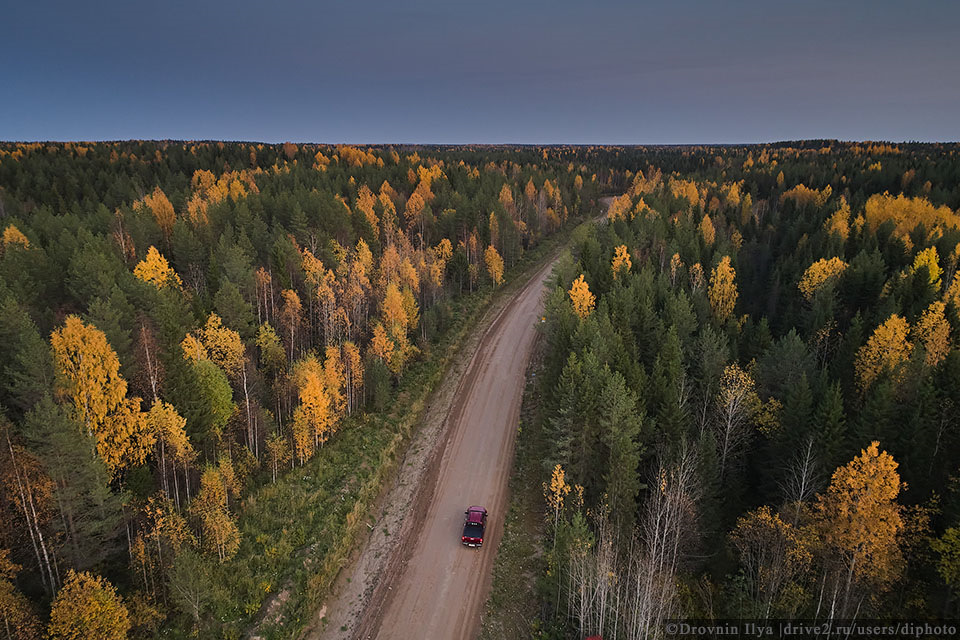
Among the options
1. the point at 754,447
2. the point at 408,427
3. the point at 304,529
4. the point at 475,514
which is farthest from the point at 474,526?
the point at 754,447

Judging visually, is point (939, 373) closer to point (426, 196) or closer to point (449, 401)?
point (449, 401)

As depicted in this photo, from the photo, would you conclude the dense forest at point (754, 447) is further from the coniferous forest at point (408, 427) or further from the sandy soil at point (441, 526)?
the sandy soil at point (441, 526)

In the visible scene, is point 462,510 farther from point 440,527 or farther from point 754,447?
point 754,447

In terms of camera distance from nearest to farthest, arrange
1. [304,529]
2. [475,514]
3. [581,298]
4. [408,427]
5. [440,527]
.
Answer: [304,529] < [475,514] < [440,527] < [408,427] < [581,298]

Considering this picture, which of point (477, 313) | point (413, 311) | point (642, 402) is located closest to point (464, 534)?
point (642, 402)

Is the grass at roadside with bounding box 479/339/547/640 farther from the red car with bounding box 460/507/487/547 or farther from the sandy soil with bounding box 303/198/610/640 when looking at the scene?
the red car with bounding box 460/507/487/547

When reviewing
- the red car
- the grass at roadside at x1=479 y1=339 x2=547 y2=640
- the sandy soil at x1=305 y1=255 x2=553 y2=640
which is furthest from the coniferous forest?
the red car
